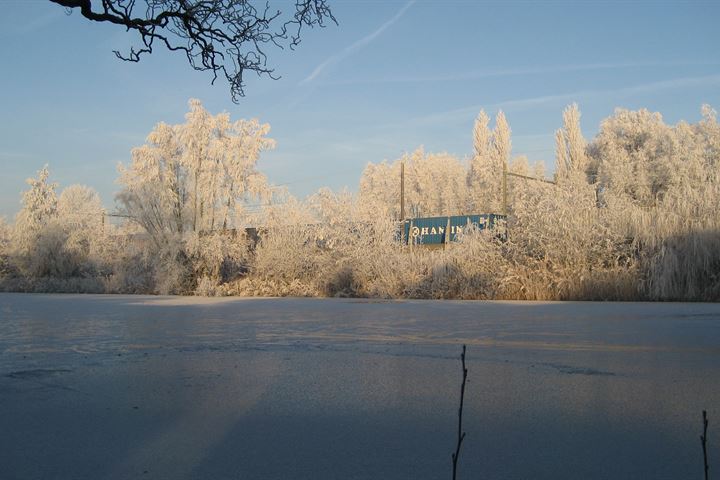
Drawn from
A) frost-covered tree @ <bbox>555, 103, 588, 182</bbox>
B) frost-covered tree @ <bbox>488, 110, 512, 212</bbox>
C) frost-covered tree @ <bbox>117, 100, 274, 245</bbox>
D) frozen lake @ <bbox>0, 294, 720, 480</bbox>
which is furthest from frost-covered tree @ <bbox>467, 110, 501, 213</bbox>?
frozen lake @ <bbox>0, 294, 720, 480</bbox>

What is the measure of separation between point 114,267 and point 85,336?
16299 mm

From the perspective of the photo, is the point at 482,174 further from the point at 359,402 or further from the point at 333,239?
the point at 359,402

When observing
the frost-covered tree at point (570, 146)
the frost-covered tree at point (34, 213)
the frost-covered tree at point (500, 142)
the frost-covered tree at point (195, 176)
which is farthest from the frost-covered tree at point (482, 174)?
the frost-covered tree at point (34, 213)


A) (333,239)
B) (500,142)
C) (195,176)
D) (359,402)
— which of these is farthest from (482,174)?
(359,402)

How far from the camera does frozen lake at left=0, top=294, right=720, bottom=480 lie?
301cm

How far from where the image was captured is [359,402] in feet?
13.7

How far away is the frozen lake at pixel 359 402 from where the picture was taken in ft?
9.88

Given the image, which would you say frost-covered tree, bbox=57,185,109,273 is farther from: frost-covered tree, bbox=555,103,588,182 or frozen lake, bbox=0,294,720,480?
frost-covered tree, bbox=555,103,588,182

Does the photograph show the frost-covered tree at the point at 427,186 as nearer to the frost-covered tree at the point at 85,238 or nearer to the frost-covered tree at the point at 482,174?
the frost-covered tree at the point at 482,174

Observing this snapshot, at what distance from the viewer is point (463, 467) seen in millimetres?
2916

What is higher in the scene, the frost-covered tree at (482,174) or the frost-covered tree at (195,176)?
the frost-covered tree at (482,174)

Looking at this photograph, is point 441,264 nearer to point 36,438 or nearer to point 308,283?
point 308,283

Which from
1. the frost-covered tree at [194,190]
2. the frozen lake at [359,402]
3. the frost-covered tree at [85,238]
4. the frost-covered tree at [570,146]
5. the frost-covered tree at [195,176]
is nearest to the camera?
the frozen lake at [359,402]

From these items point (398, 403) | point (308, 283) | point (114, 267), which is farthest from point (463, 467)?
point (114, 267)
